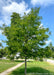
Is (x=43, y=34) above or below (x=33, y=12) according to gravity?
below

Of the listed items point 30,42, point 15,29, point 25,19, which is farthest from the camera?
point 25,19

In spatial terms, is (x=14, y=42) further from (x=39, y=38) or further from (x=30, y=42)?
(x=39, y=38)

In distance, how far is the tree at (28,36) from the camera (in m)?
10.2

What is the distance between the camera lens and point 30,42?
1018cm

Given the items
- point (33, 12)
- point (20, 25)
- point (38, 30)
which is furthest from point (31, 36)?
point (33, 12)

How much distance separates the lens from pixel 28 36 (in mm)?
11039

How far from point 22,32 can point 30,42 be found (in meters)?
1.33

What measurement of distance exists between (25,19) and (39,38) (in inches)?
113

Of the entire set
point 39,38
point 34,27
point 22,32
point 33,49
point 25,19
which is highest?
point 25,19

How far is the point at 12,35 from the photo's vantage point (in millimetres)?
11172

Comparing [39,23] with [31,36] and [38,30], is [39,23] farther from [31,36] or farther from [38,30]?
[31,36]

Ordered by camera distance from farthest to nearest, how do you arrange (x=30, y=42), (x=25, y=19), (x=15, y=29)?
1. (x=25, y=19)
2. (x=15, y=29)
3. (x=30, y=42)

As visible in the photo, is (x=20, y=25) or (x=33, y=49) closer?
(x=33, y=49)

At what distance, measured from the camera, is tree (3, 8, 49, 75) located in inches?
400
